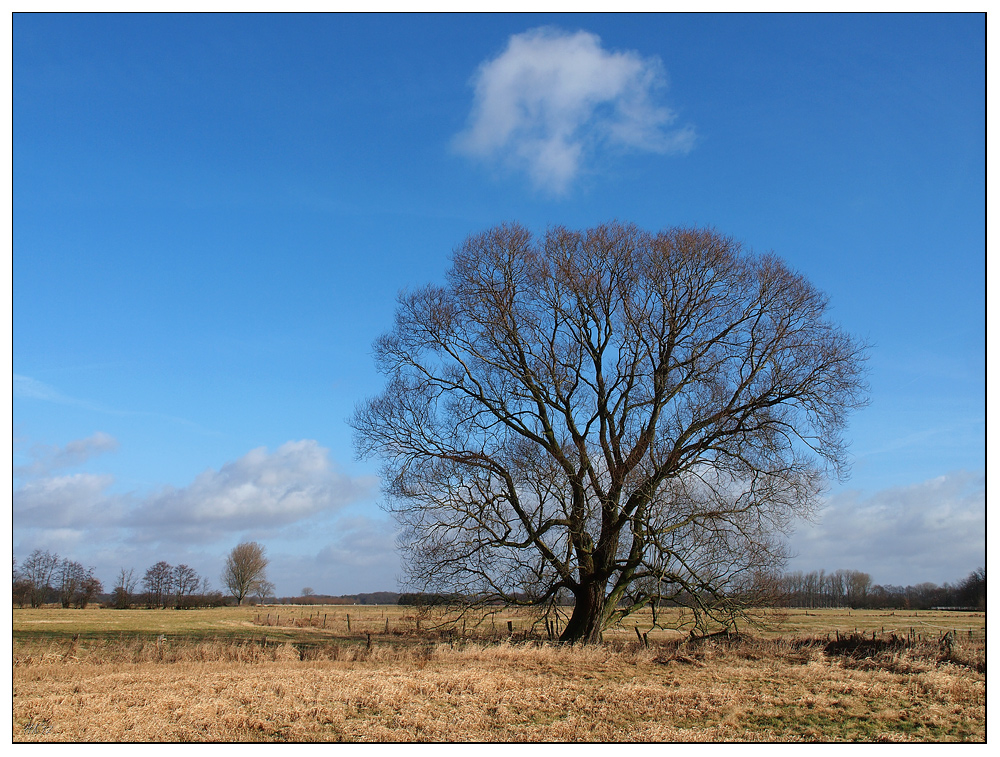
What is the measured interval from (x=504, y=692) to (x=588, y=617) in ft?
24.1

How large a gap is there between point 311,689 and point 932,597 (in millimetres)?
29734

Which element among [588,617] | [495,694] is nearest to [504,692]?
[495,694]

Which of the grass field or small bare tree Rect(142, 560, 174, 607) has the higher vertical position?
the grass field

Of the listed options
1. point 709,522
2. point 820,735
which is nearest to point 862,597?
point 709,522

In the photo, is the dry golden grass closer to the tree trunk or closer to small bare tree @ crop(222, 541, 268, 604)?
the tree trunk

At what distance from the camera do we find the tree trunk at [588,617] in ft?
61.6

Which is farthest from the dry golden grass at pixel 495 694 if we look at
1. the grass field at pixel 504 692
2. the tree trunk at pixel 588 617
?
the tree trunk at pixel 588 617

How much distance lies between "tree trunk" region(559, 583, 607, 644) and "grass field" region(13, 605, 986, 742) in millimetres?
715

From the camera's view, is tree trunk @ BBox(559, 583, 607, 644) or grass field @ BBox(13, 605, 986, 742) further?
tree trunk @ BBox(559, 583, 607, 644)

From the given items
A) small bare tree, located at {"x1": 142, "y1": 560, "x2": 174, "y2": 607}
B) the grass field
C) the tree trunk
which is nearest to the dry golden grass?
the grass field

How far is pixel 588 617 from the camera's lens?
746 inches

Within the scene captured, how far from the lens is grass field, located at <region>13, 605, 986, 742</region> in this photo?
9.77 meters

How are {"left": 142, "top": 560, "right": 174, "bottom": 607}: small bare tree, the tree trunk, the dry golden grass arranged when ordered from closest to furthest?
1. the dry golden grass
2. the tree trunk
3. {"left": 142, "top": 560, "right": 174, "bottom": 607}: small bare tree

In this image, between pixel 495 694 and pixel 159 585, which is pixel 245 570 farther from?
pixel 495 694
